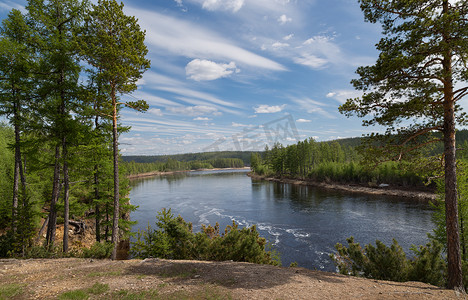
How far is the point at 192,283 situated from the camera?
8.01 m

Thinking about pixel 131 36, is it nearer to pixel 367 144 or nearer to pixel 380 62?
pixel 380 62

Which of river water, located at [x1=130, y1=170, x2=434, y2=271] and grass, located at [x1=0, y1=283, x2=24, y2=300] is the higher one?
grass, located at [x1=0, y1=283, x2=24, y2=300]

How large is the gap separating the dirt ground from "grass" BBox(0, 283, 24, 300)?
55 millimetres

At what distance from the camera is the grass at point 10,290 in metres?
6.61

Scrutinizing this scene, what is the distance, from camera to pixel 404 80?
352 inches

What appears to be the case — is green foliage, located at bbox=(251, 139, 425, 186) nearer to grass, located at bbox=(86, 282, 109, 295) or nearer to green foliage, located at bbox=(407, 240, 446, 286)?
green foliage, located at bbox=(407, 240, 446, 286)

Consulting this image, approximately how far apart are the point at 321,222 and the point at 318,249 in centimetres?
924

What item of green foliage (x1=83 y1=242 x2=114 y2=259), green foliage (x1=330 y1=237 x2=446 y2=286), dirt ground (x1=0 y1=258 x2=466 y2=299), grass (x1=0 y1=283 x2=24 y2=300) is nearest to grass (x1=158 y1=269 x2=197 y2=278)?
dirt ground (x1=0 y1=258 x2=466 y2=299)

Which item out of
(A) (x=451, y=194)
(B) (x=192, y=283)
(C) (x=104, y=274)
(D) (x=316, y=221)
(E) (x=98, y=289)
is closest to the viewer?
(E) (x=98, y=289)

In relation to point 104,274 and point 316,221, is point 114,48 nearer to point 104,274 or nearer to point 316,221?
point 104,274

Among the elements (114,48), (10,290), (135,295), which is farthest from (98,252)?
(114,48)

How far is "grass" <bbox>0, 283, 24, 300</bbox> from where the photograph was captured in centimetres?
661

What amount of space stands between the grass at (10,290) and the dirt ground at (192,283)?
0.06 m

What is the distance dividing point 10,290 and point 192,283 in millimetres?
Result: 5420
